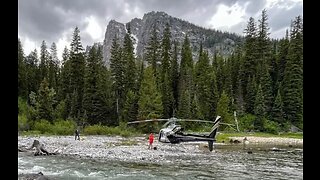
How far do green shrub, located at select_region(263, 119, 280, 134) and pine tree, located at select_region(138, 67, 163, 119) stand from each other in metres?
19.3

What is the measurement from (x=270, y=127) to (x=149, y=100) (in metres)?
22.6

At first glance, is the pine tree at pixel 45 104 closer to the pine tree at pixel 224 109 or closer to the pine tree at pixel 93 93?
the pine tree at pixel 93 93

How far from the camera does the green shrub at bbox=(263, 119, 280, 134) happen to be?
6402cm

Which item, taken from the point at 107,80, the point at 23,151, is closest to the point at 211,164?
the point at 23,151

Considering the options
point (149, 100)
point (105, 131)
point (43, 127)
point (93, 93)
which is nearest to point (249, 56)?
point (149, 100)

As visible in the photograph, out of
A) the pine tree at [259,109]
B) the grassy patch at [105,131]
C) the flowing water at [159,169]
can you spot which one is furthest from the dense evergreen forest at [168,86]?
the flowing water at [159,169]

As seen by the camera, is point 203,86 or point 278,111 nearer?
point 278,111

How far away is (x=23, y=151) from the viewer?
87.8 feet

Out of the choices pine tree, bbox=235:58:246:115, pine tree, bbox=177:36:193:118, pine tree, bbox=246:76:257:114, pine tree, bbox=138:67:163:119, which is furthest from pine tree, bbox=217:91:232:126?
pine tree, bbox=138:67:163:119

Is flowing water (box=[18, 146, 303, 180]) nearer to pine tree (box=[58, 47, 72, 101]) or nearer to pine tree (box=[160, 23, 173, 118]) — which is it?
pine tree (box=[160, 23, 173, 118])

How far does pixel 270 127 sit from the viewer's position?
64.9 metres

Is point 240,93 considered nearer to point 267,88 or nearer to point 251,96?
point 251,96

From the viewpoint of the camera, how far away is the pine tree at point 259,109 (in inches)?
2611
